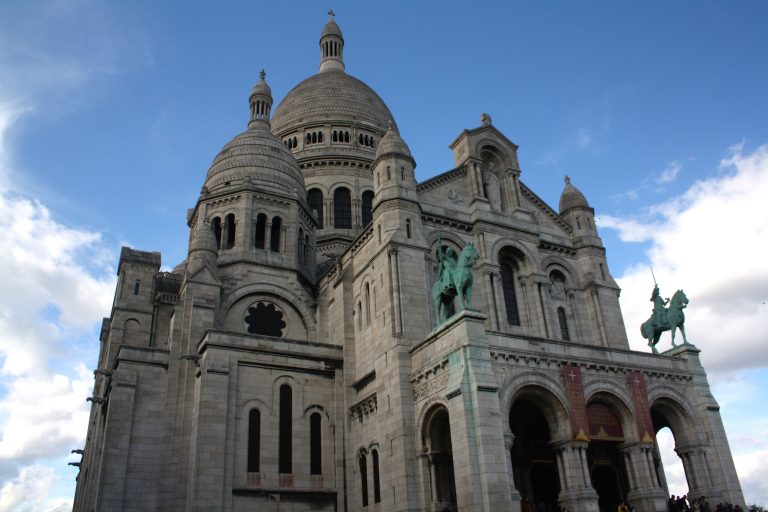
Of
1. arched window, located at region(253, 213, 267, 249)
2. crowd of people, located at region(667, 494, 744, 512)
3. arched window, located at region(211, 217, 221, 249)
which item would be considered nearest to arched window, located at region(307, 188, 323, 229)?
arched window, located at region(253, 213, 267, 249)

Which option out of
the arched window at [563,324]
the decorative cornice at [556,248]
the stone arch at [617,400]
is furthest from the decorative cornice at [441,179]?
the stone arch at [617,400]

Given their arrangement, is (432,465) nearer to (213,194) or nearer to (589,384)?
(589,384)

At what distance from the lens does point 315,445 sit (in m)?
31.3

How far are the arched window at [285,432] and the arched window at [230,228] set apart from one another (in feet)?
35.6

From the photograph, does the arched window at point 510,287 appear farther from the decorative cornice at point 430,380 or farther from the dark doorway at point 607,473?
the decorative cornice at point 430,380

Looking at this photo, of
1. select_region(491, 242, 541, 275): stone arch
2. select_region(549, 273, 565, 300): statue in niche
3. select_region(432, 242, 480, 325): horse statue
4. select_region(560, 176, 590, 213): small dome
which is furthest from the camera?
select_region(560, 176, 590, 213): small dome

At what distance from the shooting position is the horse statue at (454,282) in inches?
1023

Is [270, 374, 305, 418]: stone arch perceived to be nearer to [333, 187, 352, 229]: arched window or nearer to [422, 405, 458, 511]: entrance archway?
[422, 405, 458, 511]: entrance archway

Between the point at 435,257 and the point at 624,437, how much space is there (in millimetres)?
11479

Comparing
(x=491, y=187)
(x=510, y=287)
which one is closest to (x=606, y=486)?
(x=510, y=287)

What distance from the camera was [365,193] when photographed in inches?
2053

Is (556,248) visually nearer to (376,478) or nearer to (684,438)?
(684,438)

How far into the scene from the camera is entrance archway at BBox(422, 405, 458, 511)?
25688mm

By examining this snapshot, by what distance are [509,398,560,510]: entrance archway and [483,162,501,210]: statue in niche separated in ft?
36.4
